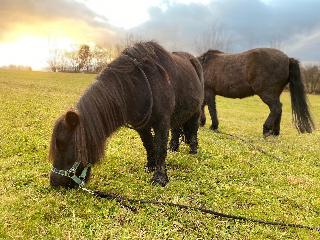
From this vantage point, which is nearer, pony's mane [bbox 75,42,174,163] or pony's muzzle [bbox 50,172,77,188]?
pony's mane [bbox 75,42,174,163]

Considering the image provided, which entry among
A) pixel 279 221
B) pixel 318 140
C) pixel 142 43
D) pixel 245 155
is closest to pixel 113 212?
pixel 279 221

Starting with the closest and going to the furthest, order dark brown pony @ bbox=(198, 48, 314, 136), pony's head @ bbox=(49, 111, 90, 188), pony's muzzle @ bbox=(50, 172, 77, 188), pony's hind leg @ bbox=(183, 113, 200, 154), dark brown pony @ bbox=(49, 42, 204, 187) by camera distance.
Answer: pony's head @ bbox=(49, 111, 90, 188)
dark brown pony @ bbox=(49, 42, 204, 187)
pony's muzzle @ bbox=(50, 172, 77, 188)
pony's hind leg @ bbox=(183, 113, 200, 154)
dark brown pony @ bbox=(198, 48, 314, 136)

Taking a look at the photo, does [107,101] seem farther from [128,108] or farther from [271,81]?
[271,81]

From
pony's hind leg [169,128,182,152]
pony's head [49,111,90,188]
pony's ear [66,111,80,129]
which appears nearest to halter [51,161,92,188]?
pony's head [49,111,90,188]

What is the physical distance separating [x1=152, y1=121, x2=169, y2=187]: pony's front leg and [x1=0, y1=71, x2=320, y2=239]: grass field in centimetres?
20

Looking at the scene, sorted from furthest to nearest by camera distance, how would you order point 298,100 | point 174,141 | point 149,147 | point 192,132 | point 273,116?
1. point 273,116
2. point 298,100
3. point 174,141
4. point 192,132
5. point 149,147

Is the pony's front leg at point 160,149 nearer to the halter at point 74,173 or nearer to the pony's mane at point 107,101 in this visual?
the pony's mane at point 107,101

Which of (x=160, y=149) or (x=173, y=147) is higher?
(x=160, y=149)

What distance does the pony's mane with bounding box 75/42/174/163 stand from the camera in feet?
21.3

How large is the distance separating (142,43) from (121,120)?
5.75 ft

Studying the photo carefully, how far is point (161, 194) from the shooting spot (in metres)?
7.53

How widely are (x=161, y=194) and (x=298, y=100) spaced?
967cm

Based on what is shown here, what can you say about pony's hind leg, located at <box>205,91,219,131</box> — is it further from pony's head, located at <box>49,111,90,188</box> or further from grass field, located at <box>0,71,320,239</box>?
pony's head, located at <box>49,111,90,188</box>

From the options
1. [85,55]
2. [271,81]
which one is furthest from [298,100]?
[85,55]
